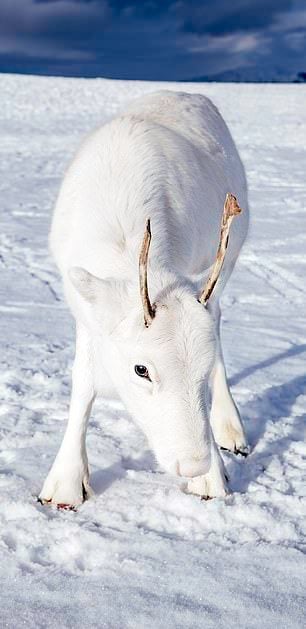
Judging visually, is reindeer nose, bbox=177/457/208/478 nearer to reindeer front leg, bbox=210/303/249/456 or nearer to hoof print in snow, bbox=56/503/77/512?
hoof print in snow, bbox=56/503/77/512

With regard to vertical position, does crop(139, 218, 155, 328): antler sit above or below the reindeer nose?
above

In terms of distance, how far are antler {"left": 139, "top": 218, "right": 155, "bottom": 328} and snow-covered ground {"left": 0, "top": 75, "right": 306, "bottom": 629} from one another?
3.32 ft

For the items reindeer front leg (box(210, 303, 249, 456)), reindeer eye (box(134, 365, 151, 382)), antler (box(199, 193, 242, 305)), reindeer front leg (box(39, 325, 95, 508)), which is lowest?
reindeer front leg (box(210, 303, 249, 456))

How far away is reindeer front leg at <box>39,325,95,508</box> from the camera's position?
11.5 feet

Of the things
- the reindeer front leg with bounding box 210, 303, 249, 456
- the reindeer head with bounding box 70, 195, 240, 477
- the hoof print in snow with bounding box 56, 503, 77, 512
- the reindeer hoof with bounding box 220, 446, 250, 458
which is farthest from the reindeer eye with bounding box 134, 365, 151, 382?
the reindeer hoof with bounding box 220, 446, 250, 458

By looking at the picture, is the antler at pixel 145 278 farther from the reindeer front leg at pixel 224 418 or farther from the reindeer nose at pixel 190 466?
the reindeer front leg at pixel 224 418

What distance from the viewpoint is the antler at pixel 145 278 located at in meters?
2.47

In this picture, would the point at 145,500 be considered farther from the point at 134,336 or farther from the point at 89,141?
the point at 89,141

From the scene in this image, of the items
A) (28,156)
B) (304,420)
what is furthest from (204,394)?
(28,156)

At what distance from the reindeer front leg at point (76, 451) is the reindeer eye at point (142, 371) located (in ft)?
2.59

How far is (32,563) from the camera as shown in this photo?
2971 millimetres

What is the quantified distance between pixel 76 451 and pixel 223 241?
4.82ft

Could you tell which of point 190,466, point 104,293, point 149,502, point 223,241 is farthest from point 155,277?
point 149,502

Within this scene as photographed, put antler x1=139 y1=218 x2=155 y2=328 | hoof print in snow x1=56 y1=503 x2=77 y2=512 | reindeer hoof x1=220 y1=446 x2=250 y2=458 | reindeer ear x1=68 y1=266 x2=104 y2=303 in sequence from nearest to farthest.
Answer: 1. antler x1=139 y1=218 x2=155 y2=328
2. reindeer ear x1=68 y1=266 x2=104 y2=303
3. hoof print in snow x1=56 y1=503 x2=77 y2=512
4. reindeer hoof x1=220 y1=446 x2=250 y2=458
